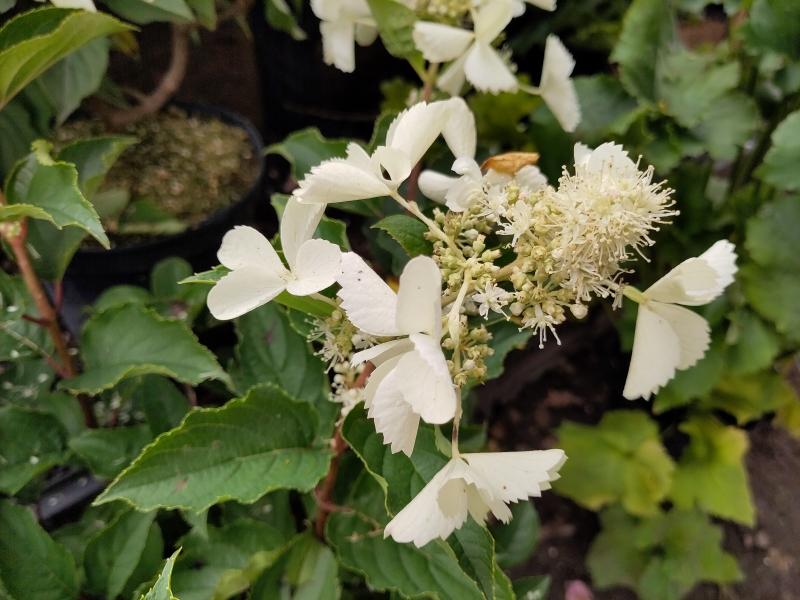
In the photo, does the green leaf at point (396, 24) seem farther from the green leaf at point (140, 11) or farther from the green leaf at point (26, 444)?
the green leaf at point (26, 444)

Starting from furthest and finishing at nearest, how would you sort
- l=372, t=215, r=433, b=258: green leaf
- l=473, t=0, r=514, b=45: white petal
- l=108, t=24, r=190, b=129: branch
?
l=108, t=24, r=190, b=129: branch → l=473, t=0, r=514, b=45: white petal → l=372, t=215, r=433, b=258: green leaf

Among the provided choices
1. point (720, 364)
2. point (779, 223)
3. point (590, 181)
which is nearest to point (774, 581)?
point (720, 364)

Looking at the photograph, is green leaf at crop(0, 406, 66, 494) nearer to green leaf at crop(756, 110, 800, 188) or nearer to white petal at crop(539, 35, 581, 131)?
white petal at crop(539, 35, 581, 131)

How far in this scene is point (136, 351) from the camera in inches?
25.5

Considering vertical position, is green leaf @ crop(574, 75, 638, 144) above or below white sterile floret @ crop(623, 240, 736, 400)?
below

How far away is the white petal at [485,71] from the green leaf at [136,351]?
1.16 ft

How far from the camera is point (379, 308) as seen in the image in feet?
1.22

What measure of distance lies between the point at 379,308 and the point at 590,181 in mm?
158

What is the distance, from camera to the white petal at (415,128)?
0.42m

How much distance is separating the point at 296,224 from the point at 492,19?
0.29 metres

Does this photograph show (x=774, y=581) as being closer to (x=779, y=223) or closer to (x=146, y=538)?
(x=779, y=223)

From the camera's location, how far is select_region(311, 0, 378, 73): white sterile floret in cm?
64

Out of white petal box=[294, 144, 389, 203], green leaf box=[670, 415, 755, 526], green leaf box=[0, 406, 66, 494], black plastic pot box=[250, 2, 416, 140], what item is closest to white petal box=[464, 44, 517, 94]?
white petal box=[294, 144, 389, 203]

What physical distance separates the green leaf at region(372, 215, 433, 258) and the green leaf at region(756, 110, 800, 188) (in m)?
0.54
